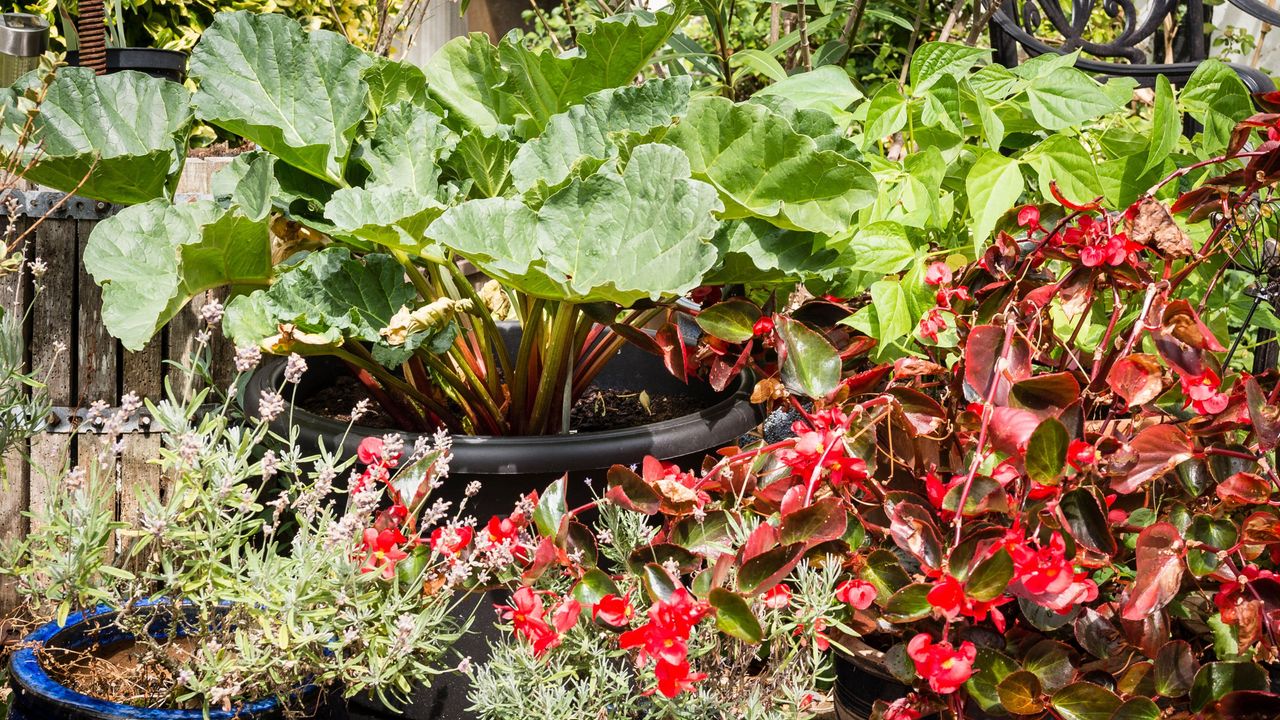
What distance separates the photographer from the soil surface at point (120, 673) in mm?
1207

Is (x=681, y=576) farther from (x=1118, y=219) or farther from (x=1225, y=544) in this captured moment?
(x=1118, y=219)

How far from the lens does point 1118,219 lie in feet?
4.47

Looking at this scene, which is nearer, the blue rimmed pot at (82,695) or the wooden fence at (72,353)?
the blue rimmed pot at (82,695)

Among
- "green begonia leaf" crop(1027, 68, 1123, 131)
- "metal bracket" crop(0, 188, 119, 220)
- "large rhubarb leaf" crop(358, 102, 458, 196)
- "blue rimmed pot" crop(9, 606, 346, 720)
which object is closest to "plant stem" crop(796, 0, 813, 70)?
"green begonia leaf" crop(1027, 68, 1123, 131)

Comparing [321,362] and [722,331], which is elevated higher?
[722,331]

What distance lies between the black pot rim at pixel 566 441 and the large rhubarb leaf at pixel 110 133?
0.35 m

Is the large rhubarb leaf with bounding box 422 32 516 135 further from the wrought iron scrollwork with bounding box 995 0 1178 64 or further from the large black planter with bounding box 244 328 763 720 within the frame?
the wrought iron scrollwork with bounding box 995 0 1178 64

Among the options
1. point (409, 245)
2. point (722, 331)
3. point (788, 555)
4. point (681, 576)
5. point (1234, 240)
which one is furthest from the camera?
point (1234, 240)

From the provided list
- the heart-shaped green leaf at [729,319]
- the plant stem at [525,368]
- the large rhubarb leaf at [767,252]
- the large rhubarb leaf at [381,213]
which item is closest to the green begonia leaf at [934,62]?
the large rhubarb leaf at [767,252]

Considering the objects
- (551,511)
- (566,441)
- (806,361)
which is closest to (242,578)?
(551,511)

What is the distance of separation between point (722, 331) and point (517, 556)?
1.56 feet

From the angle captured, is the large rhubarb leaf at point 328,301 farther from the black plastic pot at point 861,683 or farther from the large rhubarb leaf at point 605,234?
the black plastic pot at point 861,683

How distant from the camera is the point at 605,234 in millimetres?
1469

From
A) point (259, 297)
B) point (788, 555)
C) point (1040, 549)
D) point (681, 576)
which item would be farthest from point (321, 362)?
point (1040, 549)
